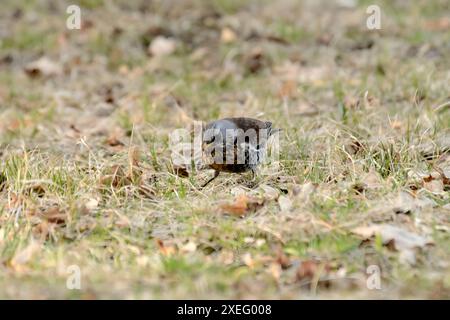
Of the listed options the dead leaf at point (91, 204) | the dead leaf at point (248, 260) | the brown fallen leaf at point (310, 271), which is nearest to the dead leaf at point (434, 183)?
the brown fallen leaf at point (310, 271)

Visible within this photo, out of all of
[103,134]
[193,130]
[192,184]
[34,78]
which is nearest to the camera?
[192,184]

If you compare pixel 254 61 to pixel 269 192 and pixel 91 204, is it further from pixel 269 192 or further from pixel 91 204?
pixel 91 204

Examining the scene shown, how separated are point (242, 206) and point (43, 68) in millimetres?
4046

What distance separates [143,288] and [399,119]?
2.70 m

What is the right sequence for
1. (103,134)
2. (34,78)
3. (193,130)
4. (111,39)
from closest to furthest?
1. (193,130)
2. (103,134)
3. (34,78)
4. (111,39)

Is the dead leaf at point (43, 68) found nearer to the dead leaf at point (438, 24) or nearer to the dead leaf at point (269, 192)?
the dead leaf at point (438, 24)

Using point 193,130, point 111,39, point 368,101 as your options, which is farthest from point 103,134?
point 111,39

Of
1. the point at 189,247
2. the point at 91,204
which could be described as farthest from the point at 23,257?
the point at 189,247

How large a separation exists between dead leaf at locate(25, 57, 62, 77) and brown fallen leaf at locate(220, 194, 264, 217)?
3909 mm

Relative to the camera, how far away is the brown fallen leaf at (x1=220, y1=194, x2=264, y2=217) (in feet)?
13.5

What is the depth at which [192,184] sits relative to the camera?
4.57 metres

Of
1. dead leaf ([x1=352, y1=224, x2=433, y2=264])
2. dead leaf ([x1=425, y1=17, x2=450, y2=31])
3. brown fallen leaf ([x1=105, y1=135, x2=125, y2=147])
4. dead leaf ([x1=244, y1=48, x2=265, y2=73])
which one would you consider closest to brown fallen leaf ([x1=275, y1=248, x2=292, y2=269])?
dead leaf ([x1=352, y1=224, x2=433, y2=264])

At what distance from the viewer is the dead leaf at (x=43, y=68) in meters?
7.59

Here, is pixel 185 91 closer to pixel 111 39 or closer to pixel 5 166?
pixel 111 39
